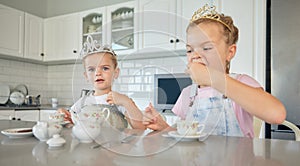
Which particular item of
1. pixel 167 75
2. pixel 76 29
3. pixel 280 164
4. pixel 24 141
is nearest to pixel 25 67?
pixel 76 29

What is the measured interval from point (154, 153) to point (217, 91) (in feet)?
1.11

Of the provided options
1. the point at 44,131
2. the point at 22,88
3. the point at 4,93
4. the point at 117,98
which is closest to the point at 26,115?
the point at 4,93

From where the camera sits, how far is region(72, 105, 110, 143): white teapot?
0.65 meters

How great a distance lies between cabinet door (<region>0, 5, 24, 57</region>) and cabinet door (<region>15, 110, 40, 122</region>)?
0.65m

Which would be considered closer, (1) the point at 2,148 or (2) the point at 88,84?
(1) the point at 2,148

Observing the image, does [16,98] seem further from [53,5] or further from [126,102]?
[126,102]

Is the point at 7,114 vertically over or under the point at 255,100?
under

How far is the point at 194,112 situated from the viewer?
78cm

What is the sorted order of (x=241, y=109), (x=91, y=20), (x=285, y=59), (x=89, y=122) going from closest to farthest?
(x=89, y=122)
(x=241, y=109)
(x=285, y=59)
(x=91, y=20)

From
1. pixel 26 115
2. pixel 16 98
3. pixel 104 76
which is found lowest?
pixel 26 115

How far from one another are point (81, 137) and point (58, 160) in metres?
0.19

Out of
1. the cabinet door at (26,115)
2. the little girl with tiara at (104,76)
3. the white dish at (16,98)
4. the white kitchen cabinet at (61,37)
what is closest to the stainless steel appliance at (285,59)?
the little girl with tiara at (104,76)

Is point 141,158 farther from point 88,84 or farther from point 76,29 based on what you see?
point 76,29

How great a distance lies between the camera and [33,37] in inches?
120
